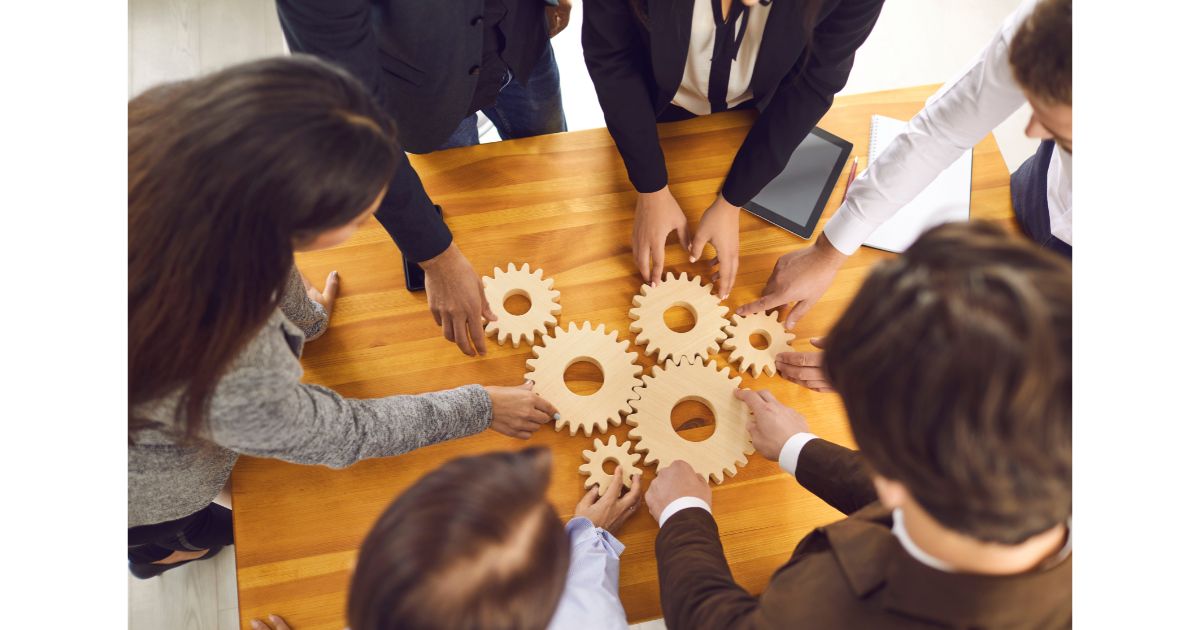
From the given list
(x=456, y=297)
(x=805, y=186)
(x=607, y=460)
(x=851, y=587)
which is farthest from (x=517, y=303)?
(x=851, y=587)

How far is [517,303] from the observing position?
1430mm

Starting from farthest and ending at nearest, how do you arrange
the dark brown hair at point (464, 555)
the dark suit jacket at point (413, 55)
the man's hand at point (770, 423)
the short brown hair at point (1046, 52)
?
the man's hand at point (770, 423) → the dark suit jacket at point (413, 55) → the short brown hair at point (1046, 52) → the dark brown hair at point (464, 555)

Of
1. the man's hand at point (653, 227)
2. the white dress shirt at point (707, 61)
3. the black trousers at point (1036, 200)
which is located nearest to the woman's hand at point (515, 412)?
the man's hand at point (653, 227)

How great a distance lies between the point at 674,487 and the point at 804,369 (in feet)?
1.18

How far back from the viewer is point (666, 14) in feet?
4.05

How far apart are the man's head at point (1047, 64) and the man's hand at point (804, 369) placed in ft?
1.80

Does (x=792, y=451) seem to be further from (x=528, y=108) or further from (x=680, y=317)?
(x=528, y=108)

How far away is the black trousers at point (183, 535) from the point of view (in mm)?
1295

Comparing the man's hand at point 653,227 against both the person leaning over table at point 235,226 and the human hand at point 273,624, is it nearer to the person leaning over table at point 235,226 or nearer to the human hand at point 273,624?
the person leaning over table at point 235,226
